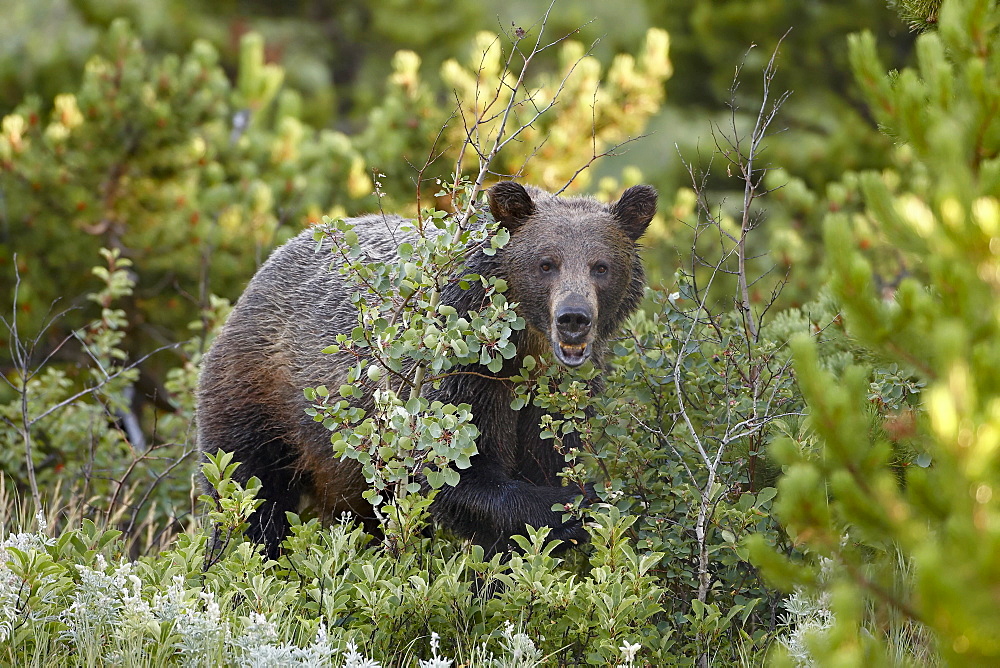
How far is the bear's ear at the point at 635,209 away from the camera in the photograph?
498 cm

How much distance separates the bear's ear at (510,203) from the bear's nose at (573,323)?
60cm

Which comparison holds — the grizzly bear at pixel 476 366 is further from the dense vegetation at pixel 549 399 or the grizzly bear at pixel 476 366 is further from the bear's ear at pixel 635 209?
the dense vegetation at pixel 549 399

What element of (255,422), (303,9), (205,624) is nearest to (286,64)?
(303,9)

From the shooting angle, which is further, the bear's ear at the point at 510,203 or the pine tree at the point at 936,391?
the bear's ear at the point at 510,203

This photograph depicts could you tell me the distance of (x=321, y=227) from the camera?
4.20 meters

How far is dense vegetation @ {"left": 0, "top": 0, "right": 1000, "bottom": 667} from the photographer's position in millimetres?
2242

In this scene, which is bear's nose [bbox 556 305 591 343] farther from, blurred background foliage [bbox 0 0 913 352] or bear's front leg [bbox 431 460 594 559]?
blurred background foliage [bbox 0 0 913 352]

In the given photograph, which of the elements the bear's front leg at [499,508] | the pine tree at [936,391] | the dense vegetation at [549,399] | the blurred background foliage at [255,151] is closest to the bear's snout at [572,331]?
the dense vegetation at [549,399]

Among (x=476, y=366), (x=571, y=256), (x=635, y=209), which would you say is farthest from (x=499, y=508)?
(x=635, y=209)

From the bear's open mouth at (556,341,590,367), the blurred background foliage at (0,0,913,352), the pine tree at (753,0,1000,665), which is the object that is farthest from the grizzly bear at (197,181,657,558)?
the blurred background foliage at (0,0,913,352)

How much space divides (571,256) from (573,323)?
449mm

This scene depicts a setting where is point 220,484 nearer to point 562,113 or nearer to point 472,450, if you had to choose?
point 472,450

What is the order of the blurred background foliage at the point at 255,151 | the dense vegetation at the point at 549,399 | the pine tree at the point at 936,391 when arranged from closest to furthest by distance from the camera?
the pine tree at the point at 936,391 → the dense vegetation at the point at 549,399 → the blurred background foliage at the point at 255,151

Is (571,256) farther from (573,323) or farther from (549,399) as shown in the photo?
(549,399)
